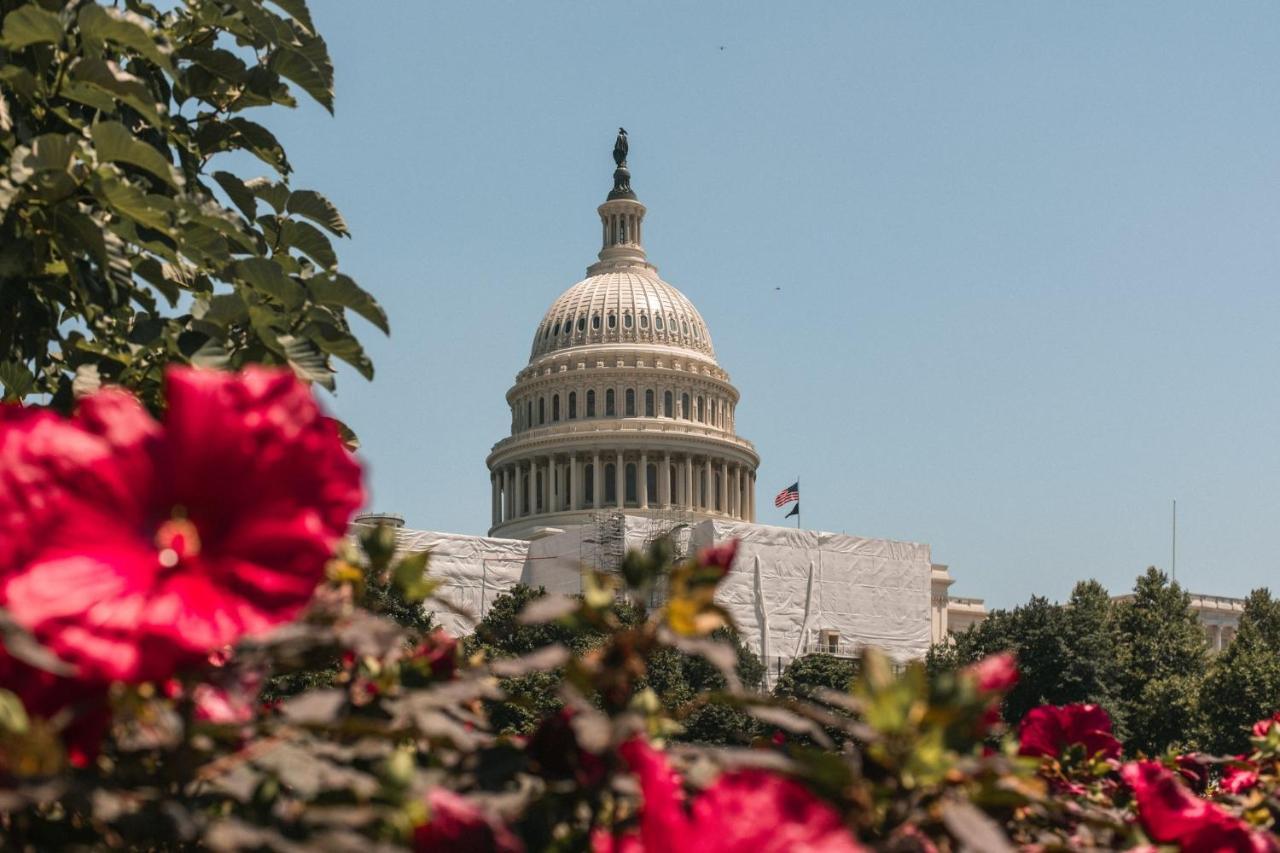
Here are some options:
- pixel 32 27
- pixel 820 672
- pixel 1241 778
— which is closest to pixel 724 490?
pixel 820 672

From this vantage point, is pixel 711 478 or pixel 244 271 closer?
pixel 244 271

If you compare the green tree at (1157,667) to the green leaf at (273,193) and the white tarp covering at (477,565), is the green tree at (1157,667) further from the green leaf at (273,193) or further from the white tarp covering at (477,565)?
the green leaf at (273,193)

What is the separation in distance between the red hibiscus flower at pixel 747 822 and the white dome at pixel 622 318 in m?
113

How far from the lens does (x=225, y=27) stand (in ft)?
16.2

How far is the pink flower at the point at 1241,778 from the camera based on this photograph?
135 inches

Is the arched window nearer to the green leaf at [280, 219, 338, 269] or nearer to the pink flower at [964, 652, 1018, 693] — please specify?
the green leaf at [280, 219, 338, 269]

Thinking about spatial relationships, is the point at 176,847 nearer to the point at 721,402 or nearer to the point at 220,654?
the point at 220,654

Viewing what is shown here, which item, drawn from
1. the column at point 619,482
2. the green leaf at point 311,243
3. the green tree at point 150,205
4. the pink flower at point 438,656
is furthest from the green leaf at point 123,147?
the column at point 619,482

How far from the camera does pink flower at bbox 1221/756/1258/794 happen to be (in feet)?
11.3

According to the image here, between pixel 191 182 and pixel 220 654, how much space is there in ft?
8.49

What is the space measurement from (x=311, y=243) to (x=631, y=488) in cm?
10519

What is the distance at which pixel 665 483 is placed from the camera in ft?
359

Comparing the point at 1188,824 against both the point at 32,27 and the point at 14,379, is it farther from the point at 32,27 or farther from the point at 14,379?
the point at 14,379

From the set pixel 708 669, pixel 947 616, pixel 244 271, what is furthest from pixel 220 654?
pixel 947 616
